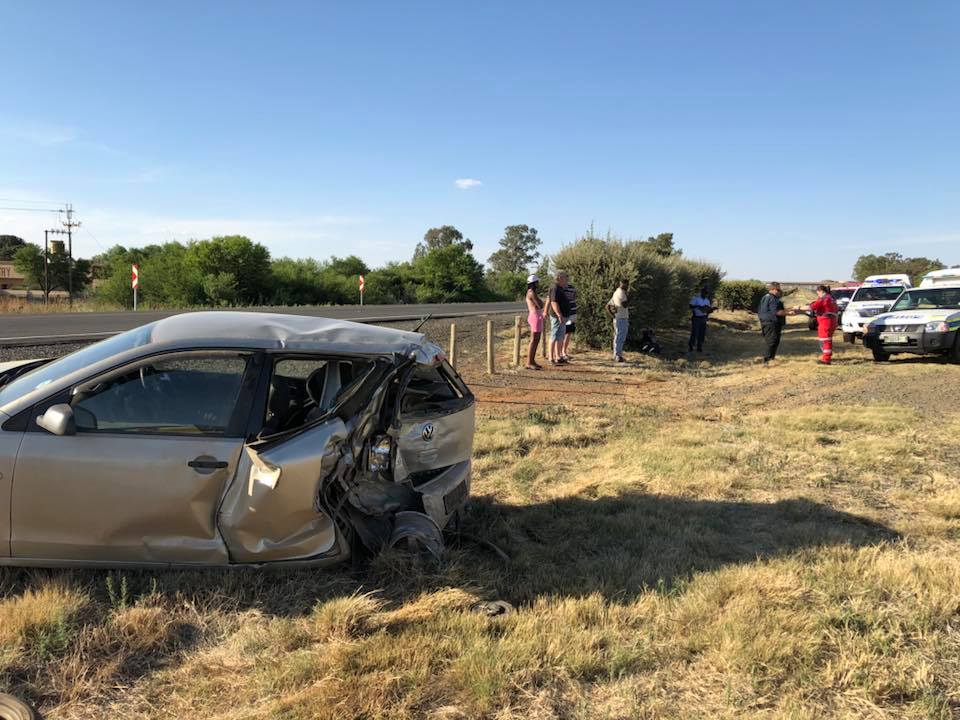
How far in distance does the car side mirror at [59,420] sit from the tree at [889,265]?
6908 centimetres

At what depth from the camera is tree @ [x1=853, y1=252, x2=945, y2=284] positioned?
61594 millimetres

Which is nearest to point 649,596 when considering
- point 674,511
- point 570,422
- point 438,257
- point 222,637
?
point 674,511

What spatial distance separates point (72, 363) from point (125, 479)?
923 millimetres

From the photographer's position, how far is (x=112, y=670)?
9.27ft

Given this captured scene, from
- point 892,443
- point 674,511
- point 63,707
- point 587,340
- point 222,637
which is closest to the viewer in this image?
point 63,707

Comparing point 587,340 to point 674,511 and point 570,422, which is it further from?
point 674,511

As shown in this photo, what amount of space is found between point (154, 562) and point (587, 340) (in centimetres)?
1375

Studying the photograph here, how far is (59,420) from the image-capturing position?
3.11 m

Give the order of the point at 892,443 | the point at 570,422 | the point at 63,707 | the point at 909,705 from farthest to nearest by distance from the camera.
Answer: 1. the point at 570,422
2. the point at 892,443
3. the point at 909,705
4. the point at 63,707

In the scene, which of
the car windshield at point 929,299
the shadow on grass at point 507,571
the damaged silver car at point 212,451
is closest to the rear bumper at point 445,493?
the damaged silver car at point 212,451

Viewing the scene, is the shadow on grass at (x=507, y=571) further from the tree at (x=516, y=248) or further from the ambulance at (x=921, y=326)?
the tree at (x=516, y=248)

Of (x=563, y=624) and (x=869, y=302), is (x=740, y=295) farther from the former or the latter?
(x=563, y=624)

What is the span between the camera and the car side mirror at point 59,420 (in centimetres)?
311

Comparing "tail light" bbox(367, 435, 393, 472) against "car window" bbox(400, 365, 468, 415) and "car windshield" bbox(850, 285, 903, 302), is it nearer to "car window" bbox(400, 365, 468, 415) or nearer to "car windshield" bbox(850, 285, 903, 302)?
"car window" bbox(400, 365, 468, 415)
